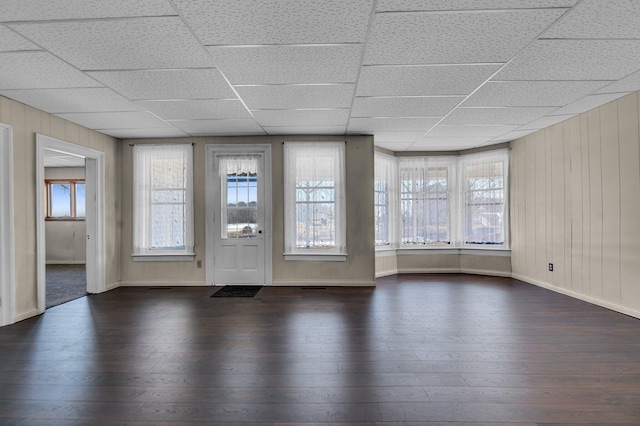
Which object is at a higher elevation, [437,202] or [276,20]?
[276,20]


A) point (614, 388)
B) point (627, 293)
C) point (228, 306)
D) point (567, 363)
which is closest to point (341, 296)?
point (228, 306)

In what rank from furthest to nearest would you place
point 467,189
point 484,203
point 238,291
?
1. point 467,189
2. point 484,203
3. point 238,291

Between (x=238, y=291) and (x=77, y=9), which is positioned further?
(x=238, y=291)

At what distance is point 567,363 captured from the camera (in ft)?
8.50

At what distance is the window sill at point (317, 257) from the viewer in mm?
5473

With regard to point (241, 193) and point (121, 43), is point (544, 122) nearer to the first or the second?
point (241, 193)

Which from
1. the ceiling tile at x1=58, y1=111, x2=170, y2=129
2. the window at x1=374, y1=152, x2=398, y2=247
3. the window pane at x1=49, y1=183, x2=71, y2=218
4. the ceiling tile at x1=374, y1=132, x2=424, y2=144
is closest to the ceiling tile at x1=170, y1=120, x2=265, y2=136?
the ceiling tile at x1=58, y1=111, x2=170, y2=129

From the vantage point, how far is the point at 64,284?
19.1 feet

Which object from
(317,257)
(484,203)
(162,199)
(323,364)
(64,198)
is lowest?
(323,364)

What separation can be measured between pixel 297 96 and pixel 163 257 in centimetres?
358

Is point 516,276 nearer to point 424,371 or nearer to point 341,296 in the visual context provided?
point 341,296

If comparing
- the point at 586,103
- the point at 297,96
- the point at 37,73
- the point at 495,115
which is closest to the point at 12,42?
the point at 37,73

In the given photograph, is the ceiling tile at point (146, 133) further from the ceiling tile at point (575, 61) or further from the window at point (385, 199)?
the ceiling tile at point (575, 61)

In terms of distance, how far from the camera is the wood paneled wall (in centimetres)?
381
